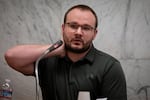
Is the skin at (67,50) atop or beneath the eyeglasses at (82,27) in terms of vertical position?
beneath

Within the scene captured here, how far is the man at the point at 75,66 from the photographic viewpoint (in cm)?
142

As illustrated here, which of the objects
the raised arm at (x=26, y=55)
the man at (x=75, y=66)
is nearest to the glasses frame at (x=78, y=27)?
the man at (x=75, y=66)

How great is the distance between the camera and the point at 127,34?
6.92 feet

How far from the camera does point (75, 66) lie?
1.49 m

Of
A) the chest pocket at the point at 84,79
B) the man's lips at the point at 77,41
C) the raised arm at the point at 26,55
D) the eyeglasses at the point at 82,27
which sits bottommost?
the chest pocket at the point at 84,79

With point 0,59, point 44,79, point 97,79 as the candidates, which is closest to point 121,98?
point 97,79

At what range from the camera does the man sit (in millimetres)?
1420

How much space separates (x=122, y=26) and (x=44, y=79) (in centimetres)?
90

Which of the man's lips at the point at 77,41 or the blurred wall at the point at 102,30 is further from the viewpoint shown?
the blurred wall at the point at 102,30

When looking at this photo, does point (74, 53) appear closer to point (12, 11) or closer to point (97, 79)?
point (97, 79)

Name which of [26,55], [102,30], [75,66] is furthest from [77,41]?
[102,30]

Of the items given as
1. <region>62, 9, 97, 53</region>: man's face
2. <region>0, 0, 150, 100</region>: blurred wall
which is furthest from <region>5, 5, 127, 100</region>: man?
<region>0, 0, 150, 100</region>: blurred wall

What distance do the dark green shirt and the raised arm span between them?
0.20 feet

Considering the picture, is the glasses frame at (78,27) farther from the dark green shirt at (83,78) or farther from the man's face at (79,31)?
the dark green shirt at (83,78)
